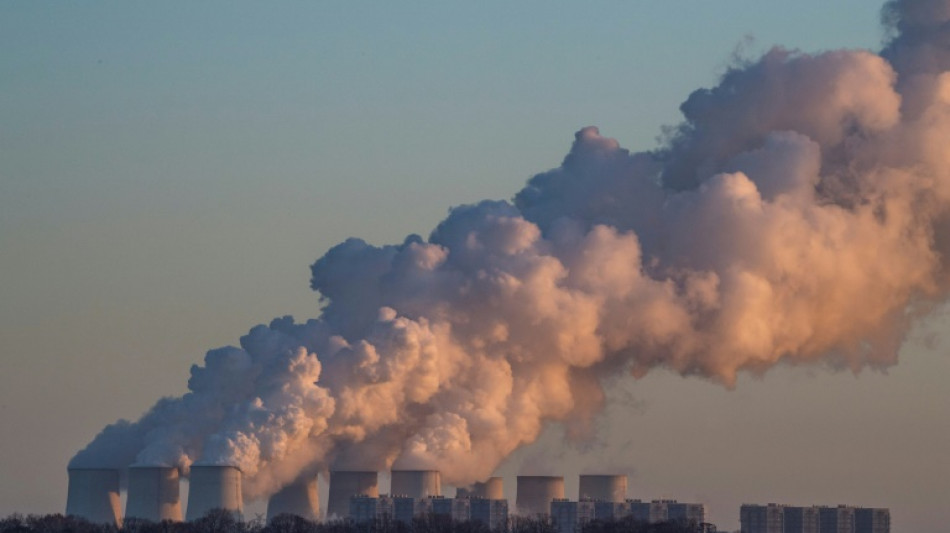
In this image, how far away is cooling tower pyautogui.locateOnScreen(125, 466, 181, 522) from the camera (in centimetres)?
13412

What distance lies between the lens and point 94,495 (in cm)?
13525

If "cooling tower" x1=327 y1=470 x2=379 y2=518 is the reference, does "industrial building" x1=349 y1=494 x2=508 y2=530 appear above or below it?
below

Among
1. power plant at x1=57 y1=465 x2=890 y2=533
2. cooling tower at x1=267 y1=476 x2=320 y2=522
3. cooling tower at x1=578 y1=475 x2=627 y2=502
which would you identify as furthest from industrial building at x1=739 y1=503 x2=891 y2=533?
cooling tower at x1=267 y1=476 x2=320 y2=522

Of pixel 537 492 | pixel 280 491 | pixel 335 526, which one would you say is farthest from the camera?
pixel 280 491

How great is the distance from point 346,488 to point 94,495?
1403cm

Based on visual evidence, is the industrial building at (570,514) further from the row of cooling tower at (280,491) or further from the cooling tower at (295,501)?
the cooling tower at (295,501)

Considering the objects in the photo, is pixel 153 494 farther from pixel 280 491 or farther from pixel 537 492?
pixel 537 492

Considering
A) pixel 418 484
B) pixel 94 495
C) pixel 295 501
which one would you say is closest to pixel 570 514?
pixel 418 484

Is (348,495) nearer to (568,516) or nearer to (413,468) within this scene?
(413,468)

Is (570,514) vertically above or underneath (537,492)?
underneath

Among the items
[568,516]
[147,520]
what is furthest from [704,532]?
[147,520]

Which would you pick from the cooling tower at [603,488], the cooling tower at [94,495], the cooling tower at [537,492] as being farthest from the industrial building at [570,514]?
the cooling tower at [94,495]

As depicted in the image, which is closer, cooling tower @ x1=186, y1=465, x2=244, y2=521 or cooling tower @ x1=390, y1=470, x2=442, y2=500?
cooling tower @ x1=186, y1=465, x2=244, y2=521

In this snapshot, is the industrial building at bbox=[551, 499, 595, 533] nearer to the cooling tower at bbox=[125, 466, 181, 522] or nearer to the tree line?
the tree line
